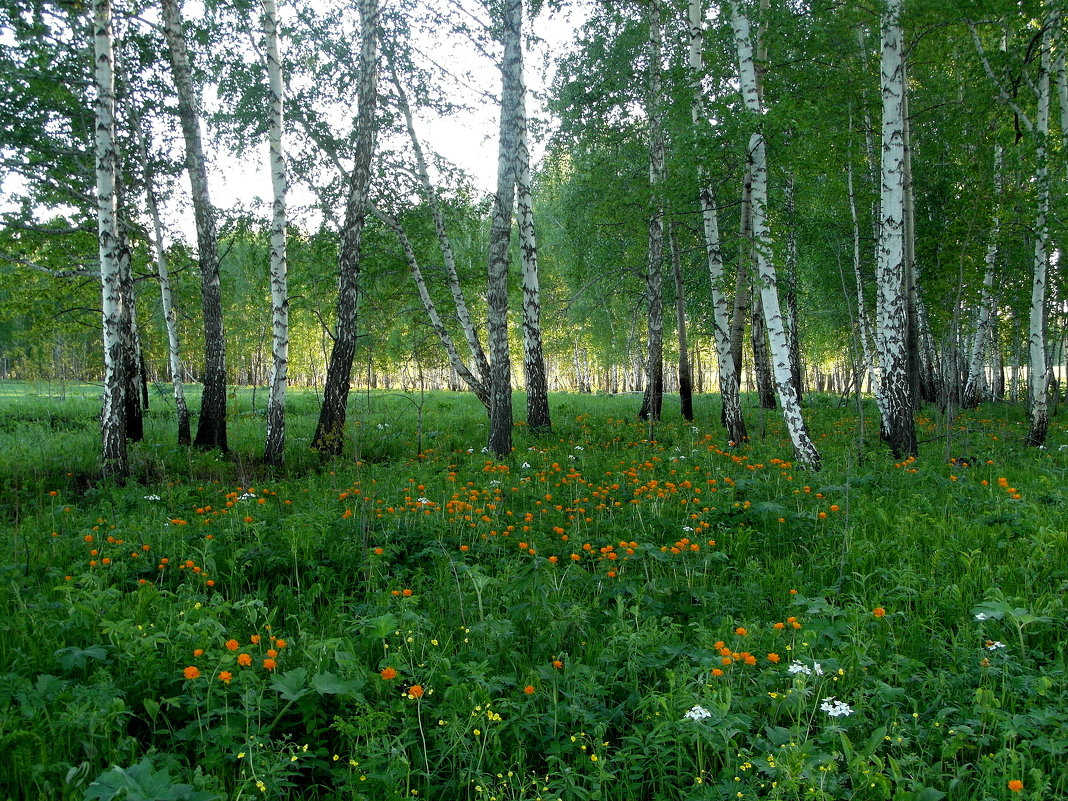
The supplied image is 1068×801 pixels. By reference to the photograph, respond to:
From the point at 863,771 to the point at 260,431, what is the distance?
13.0 metres

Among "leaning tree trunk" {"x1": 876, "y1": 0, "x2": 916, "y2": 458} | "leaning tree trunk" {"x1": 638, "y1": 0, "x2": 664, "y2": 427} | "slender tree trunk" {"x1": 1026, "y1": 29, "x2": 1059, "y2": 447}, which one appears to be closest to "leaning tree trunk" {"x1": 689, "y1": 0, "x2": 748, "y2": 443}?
"leaning tree trunk" {"x1": 638, "y1": 0, "x2": 664, "y2": 427}

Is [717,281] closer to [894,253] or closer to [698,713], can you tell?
[894,253]

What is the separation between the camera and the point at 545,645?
3.29 meters

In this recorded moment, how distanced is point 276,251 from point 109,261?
2.36m

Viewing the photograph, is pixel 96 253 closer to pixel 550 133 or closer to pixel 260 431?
pixel 260 431

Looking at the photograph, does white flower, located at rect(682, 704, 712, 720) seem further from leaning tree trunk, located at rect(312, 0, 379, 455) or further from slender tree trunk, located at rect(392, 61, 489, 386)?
slender tree trunk, located at rect(392, 61, 489, 386)

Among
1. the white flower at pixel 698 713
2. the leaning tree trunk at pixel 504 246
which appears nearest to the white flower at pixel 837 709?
the white flower at pixel 698 713

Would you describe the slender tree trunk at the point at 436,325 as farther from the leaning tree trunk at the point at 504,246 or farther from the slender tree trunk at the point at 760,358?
the slender tree trunk at the point at 760,358

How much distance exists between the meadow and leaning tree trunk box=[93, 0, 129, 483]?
42.3 inches

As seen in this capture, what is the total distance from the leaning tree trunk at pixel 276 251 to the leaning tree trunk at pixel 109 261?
2078mm

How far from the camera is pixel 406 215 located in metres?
14.4

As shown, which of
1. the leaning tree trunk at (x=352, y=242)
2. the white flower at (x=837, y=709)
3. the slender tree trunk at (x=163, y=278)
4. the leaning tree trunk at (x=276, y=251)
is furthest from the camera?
the slender tree trunk at (x=163, y=278)

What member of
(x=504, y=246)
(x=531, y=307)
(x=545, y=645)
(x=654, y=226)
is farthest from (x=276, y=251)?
(x=654, y=226)

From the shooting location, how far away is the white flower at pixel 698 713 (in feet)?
7.84
